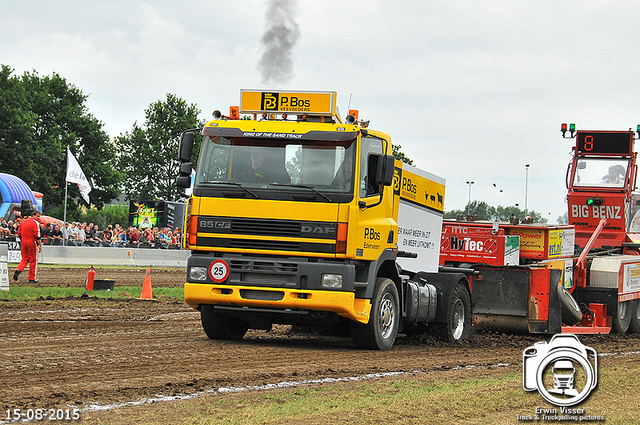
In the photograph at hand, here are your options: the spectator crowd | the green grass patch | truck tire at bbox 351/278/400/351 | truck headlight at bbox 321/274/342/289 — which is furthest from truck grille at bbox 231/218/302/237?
the spectator crowd

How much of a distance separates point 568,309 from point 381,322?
4313 mm

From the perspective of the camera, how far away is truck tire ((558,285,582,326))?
13.5m

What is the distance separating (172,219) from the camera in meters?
45.6

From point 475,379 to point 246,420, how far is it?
11.3 ft

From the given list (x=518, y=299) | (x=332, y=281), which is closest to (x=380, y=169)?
(x=332, y=281)

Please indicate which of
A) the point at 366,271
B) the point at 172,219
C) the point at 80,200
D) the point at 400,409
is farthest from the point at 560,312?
the point at 80,200

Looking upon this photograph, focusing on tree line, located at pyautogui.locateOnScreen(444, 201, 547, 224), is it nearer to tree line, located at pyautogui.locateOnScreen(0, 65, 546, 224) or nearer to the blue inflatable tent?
tree line, located at pyautogui.locateOnScreen(0, 65, 546, 224)

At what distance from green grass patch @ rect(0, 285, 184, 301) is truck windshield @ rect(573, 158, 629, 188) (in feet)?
33.6

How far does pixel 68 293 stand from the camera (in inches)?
723

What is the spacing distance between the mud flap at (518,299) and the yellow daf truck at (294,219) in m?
3.25

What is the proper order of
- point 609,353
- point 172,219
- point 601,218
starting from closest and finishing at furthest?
1. point 609,353
2. point 601,218
3. point 172,219

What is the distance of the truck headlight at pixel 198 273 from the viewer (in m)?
10.5

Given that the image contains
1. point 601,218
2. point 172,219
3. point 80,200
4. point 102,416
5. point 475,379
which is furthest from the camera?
point 80,200

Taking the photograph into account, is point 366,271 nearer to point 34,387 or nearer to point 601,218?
point 34,387
